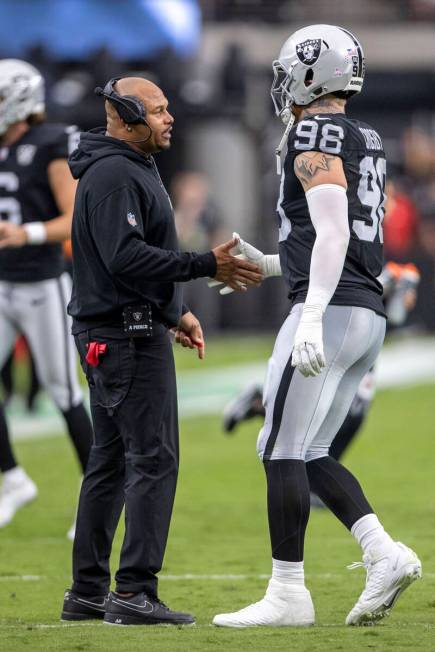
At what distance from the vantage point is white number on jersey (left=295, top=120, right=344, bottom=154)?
5195mm

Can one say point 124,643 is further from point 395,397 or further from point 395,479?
point 395,397

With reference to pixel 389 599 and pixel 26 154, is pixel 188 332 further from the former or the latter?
pixel 26 154

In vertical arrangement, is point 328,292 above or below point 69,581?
above

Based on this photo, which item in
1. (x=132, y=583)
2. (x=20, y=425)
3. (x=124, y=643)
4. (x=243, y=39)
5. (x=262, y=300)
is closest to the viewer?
(x=124, y=643)

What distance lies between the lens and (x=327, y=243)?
511 centimetres

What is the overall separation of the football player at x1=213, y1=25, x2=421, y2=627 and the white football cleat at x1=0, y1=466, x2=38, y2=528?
2734 millimetres

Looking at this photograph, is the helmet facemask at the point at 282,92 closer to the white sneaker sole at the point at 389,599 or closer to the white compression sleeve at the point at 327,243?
the white compression sleeve at the point at 327,243

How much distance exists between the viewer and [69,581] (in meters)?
6.48

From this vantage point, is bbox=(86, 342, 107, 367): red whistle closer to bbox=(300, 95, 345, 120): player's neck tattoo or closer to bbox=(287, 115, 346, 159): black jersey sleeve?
bbox=(287, 115, 346, 159): black jersey sleeve

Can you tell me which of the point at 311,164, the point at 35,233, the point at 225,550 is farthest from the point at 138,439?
the point at 35,233

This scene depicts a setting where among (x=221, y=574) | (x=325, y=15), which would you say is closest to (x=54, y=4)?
(x=325, y=15)

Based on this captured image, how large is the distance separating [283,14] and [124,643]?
2224 cm

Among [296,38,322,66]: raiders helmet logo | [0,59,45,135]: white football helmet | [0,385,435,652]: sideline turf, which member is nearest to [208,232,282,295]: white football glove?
[296,38,322,66]: raiders helmet logo

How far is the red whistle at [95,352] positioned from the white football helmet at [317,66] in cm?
104
